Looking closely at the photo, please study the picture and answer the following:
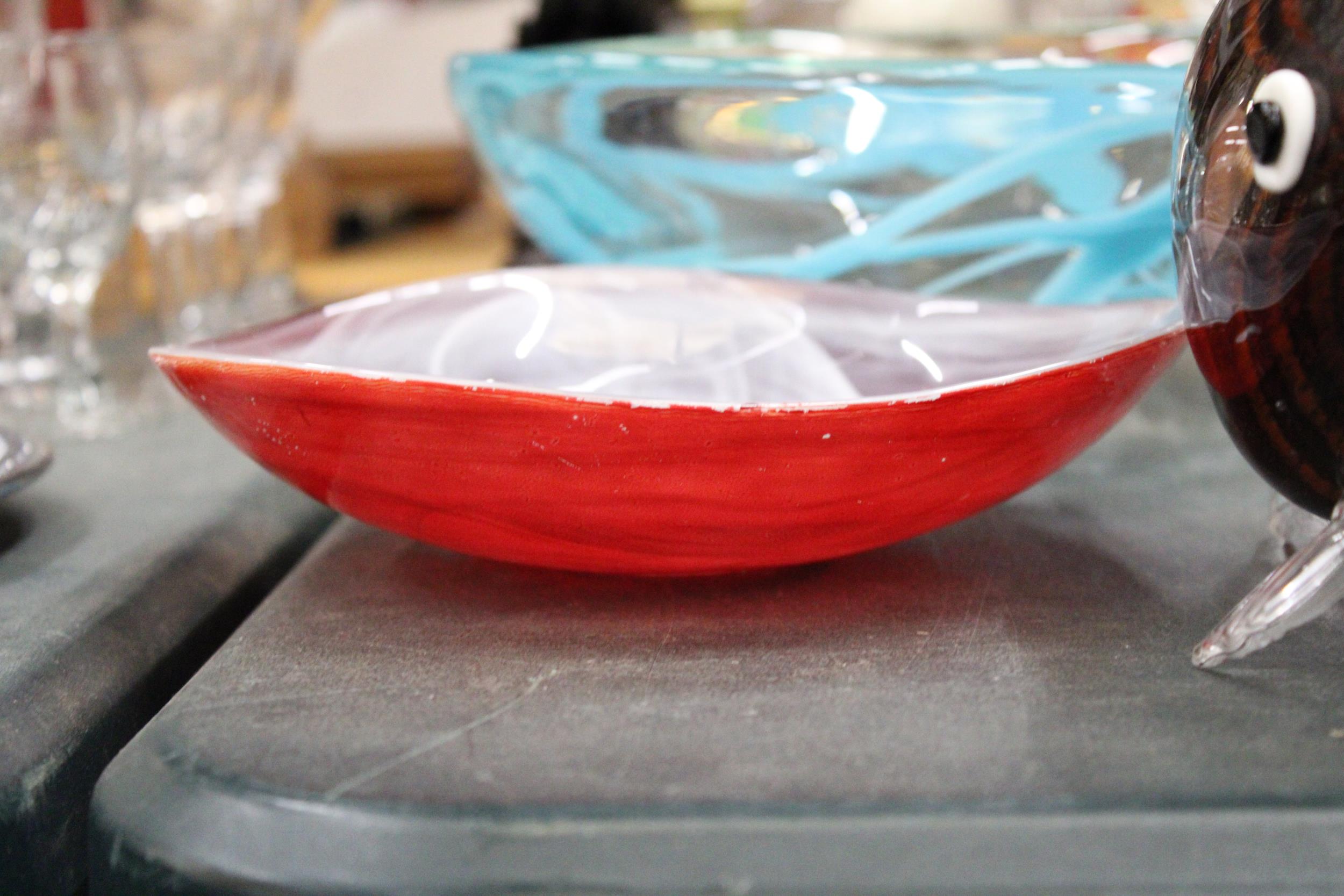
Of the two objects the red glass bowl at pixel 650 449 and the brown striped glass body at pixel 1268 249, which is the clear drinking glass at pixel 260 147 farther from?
the brown striped glass body at pixel 1268 249

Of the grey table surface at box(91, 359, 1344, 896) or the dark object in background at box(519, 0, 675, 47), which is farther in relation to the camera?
the dark object in background at box(519, 0, 675, 47)

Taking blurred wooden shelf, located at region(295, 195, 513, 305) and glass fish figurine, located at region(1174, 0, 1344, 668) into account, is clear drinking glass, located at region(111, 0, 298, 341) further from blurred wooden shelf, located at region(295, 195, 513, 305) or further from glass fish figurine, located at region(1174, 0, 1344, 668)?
glass fish figurine, located at region(1174, 0, 1344, 668)

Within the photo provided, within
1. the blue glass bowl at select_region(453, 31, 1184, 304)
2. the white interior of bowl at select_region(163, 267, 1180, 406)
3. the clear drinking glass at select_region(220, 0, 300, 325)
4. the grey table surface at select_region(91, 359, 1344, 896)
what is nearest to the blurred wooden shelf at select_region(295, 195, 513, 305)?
the clear drinking glass at select_region(220, 0, 300, 325)

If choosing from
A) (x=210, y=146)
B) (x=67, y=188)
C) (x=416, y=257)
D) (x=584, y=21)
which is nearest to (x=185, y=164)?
(x=210, y=146)

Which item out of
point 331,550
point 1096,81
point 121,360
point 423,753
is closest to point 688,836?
point 423,753

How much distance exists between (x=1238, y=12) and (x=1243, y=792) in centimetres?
14

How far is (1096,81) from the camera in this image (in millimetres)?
373

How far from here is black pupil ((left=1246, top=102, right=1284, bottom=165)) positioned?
0.67 feet

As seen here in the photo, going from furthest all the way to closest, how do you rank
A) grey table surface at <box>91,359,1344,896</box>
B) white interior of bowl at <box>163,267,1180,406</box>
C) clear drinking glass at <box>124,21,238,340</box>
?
clear drinking glass at <box>124,21,238,340</box>
white interior of bowl at <box>163,267,1180,406</box>
grey table surface at <box>91,359,1344,896</box>

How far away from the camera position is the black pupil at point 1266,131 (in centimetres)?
20

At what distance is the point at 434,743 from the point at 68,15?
568mm

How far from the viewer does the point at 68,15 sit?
63 cm

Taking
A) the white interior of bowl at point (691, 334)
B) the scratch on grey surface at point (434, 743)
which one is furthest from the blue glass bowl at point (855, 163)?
the scratch on grey surface at point (434, 743)

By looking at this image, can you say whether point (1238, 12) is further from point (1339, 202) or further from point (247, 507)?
point (247, 507)
